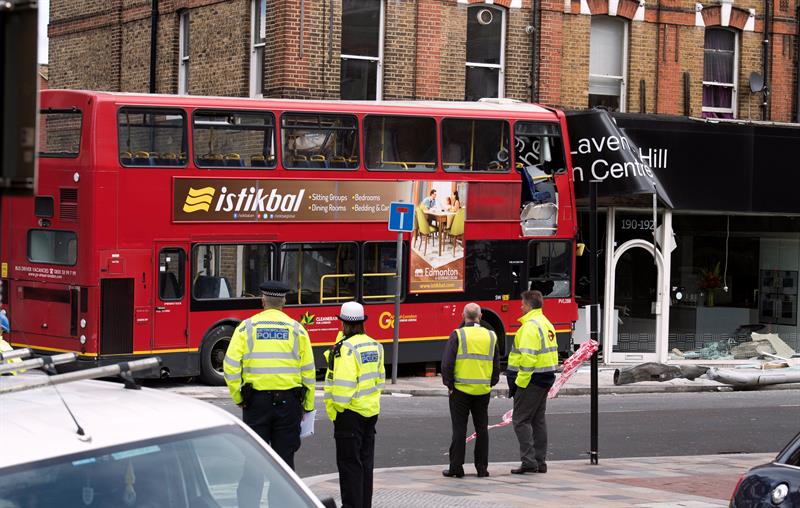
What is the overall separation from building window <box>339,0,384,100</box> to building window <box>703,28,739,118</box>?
7101mm

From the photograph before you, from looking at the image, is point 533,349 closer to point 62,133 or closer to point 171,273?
point 171,273

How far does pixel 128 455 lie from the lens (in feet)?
15.0

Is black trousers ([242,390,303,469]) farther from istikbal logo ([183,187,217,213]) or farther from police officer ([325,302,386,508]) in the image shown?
istikbal logo ([183,187,217,213])

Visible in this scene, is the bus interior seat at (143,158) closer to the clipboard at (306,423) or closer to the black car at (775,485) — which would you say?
the clipboard at (306,423)

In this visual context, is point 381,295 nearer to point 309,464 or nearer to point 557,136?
point 557,136

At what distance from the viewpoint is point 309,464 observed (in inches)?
534

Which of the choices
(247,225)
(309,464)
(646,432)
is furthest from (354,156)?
(309,464)

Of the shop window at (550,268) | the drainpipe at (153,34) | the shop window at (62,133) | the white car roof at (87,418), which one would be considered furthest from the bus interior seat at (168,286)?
the white car roof at (87,418)

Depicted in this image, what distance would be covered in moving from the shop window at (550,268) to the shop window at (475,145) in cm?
163

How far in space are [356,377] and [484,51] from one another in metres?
16.9

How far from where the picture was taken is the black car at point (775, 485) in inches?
299

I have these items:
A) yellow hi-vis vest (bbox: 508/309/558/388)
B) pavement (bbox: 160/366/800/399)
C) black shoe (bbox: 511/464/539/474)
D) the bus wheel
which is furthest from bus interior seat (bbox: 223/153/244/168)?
black shoe (bbox: 511/464/539/474)

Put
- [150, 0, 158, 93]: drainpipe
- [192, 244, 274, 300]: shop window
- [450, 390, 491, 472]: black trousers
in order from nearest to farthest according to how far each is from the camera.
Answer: [450, 390, 491, 472]: black trousers < [192, 244, 274, 300]: shop window < [150, 0, 158, 93]: drainpipe

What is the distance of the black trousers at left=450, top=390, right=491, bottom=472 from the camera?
41.7 feet
